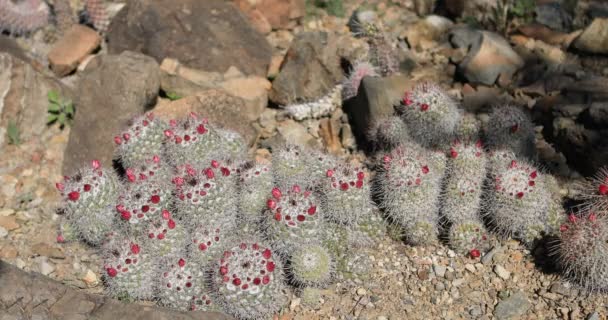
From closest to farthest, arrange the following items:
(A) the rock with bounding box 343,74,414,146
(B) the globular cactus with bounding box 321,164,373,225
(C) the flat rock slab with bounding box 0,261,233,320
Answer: (C) the flat rock slab with bounding box 0,261,233,320
(B) the globular cactus with bounding box 321,164,373,225
(A) the rock with bounding box 343,74,414,146

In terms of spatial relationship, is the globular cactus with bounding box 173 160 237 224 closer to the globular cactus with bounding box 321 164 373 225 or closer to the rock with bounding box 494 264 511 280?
the globular cactus with bounding box 321 164 373 225

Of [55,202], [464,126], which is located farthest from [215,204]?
[464,126]

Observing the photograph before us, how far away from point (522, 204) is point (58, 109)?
4.51 metres

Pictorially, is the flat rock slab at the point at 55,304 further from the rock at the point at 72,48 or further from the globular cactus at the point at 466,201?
the rock at the point at 72,48

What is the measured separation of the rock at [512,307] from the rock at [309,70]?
2.95 m

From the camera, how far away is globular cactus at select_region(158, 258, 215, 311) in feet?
13.9

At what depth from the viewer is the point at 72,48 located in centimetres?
685

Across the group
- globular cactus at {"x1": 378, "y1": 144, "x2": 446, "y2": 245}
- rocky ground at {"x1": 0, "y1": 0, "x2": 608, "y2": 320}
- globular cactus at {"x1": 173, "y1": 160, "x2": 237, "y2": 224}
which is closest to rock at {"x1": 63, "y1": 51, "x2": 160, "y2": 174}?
rocky ground at {"x1": 0, "y1": 0, "x2": 608, "y2": 320}

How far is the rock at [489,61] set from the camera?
6.25 meters

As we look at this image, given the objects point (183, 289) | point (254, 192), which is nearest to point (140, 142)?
point (254, 192)

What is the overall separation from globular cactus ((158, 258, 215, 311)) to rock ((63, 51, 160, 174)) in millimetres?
1720

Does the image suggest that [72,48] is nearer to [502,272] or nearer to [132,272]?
[132,272]

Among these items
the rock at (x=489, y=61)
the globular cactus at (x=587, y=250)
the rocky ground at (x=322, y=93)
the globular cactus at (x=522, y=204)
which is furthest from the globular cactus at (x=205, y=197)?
the rock at (x=489, y=61)

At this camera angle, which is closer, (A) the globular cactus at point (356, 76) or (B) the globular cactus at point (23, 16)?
(A) the globular cactus at point (356, 76)
